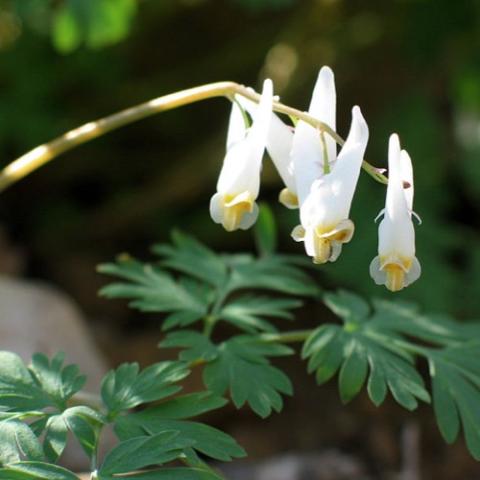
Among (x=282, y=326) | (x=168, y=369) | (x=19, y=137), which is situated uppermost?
(x=19, y=137)

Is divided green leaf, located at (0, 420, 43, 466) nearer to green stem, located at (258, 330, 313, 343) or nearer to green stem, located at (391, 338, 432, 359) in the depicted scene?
green stem, located at (258, 330, 313, 343)

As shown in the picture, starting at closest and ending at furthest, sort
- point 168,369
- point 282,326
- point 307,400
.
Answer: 1. point 168,369
2. point 307,400
3. point 282,326

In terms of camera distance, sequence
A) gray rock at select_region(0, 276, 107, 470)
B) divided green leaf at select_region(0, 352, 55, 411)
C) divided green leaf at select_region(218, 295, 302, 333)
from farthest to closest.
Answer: gray rock at select_region(0, 276, 107, 470) → divided green leaf at select_region(218, 295, 302, 333) → divided green leaf at select_region(0, 352, 55, 411)

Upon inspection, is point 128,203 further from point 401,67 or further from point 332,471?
point 332,471

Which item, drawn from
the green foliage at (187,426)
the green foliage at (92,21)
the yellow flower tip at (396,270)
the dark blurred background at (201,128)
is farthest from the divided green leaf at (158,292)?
the dark blurred background at (201,128)

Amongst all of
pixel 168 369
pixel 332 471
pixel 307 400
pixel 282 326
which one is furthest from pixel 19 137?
pixel 168 369

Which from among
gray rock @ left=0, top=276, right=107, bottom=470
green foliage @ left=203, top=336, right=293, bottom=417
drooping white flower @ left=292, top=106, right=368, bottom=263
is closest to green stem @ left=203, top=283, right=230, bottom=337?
green foliage @ left=203, top=336, right=293, bottom=417

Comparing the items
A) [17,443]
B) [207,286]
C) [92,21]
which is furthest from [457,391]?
[92,21]
